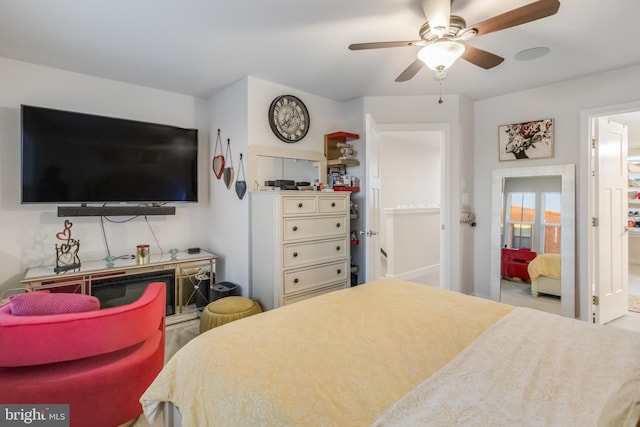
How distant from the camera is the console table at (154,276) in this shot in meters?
2.58

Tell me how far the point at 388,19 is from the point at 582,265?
9.82ft

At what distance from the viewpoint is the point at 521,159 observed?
3582mm

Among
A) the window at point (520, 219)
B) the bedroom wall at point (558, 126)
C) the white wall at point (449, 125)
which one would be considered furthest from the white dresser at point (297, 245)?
the window at point (520, 219)

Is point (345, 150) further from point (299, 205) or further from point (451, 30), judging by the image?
point (451, 30)

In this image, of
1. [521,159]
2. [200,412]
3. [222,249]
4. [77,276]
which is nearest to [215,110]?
[222,249]

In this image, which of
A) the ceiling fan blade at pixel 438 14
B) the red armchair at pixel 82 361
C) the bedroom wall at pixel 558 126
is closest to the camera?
the red armchair at pixel 82 361

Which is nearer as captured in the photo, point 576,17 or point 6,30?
point 576,17

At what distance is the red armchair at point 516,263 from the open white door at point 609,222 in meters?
0.56

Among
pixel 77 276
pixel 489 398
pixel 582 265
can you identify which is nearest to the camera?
pixel 489 398

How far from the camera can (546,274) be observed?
3443 millimetres

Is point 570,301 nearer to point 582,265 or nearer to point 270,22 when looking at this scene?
point 582,265

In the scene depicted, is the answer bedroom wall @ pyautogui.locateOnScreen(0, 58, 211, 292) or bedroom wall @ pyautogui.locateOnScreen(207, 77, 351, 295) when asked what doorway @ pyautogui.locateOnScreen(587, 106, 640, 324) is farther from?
bedroom wall @ pyautogui.locateOnScreen(0, 58, 211, 292)

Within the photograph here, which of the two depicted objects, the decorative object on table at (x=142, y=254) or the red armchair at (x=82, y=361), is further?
the decorative object on table at (x=142, y=254)

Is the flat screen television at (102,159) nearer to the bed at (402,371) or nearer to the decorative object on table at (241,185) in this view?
the decorative object on table at (241,185)
